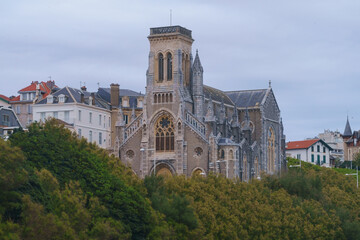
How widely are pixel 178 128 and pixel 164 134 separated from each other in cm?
250

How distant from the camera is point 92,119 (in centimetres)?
13512

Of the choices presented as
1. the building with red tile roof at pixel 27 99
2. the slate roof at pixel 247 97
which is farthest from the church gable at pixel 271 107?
the building with red tile roof at pixel 27 99

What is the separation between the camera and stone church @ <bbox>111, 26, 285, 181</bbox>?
124375mm

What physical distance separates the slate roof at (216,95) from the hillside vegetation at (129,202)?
105 feet

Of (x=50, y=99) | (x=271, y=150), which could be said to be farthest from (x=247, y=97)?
(x=50, y=99)

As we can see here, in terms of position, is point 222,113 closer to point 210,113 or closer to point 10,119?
point 210,113

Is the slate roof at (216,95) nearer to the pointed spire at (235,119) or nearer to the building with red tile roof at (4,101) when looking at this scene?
the pointed spire at (235,119)

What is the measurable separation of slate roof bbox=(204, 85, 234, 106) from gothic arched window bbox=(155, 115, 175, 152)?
10.2 meters

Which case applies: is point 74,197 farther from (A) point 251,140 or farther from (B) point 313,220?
(A) point 251,140

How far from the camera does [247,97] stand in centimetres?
15038

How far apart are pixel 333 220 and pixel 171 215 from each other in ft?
99.2

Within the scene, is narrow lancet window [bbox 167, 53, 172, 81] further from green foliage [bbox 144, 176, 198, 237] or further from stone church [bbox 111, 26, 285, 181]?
green foliage [bbox 144, 176, 198, 237]

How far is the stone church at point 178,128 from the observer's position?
124 metres

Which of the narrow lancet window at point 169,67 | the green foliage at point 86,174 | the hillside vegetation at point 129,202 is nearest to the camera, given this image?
the hillside vegetation at point 129,202
